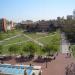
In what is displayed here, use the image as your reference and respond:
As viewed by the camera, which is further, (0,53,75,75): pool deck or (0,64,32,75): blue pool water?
(0,53,75,75): pool deck

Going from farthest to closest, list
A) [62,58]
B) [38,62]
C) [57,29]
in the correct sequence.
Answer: [57,29] < [62,58] < [38,62]

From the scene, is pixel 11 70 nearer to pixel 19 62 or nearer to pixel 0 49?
pixel 19 62

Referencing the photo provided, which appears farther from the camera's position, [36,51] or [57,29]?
[57,29]

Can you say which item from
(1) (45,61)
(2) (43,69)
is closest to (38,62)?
(1) (45,61)

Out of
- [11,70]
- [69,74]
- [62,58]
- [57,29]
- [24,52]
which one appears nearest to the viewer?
[69,74]

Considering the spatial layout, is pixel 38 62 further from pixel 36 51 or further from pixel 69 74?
pixel 69 74

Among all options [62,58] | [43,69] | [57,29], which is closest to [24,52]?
[62,58]

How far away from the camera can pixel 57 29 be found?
234 feet

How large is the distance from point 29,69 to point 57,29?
163 feet

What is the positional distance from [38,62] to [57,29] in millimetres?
45499

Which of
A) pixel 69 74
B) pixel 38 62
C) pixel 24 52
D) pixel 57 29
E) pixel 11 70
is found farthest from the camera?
pixel 57 29

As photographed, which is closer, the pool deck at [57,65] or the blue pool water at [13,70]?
the blue pool water at [13,70]

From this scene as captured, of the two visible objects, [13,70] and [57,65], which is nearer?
[13,70]

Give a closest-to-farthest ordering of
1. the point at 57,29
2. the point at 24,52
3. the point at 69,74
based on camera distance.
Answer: the point at 69,74, the point at 24,52, the point at 57,29
